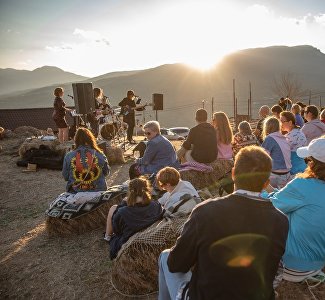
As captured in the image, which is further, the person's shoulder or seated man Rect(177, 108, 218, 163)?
seated man Rect(177, 108, 218, 163)

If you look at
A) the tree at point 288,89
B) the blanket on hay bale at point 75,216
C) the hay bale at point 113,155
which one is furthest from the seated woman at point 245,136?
the tree at point 288,89

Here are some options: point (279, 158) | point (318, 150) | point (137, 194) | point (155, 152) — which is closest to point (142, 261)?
point (137, 194)

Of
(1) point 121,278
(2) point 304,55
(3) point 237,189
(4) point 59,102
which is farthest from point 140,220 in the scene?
(2) point 304,55

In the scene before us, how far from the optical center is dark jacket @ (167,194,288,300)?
1.74m

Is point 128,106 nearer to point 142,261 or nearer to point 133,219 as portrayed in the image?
point 133,219

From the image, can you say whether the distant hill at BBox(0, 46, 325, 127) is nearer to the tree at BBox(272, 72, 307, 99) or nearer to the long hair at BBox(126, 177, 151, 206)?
the tree at BBox(272, 72, 307, 99)

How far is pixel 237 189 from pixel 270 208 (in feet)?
0.70

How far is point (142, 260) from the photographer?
10.7 ft


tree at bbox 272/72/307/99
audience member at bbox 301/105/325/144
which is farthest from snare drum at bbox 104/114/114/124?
tree at bbox 272/72/307/99

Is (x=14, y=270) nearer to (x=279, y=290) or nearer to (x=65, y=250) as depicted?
(x=65, y=250)

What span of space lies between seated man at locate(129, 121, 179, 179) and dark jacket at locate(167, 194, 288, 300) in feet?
12.1

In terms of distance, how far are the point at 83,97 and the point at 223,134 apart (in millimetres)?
5489

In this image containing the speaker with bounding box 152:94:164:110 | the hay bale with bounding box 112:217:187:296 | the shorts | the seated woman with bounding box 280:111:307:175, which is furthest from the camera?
the speaker with bounding box 152:94:164:110

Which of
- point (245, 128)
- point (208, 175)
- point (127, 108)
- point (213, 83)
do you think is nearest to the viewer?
point (245, 128)
